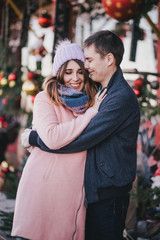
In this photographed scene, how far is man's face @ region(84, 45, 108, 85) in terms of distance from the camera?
7.15 feet

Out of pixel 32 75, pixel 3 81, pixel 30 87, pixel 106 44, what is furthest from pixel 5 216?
pixel 106 44

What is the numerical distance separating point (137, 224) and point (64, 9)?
2.87 metres

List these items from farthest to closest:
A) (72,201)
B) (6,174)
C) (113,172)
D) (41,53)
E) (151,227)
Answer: (6,174) < (41,53) < (151,227) < (72,201) < (113,172)

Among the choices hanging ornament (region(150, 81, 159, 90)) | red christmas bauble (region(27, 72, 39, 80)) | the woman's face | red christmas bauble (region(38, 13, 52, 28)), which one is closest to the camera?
the woman's face

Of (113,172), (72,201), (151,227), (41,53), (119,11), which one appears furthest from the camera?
(41,53)

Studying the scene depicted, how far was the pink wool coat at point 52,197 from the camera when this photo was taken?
2.15 meters

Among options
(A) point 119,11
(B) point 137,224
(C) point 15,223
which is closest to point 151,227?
(B) point 137,224

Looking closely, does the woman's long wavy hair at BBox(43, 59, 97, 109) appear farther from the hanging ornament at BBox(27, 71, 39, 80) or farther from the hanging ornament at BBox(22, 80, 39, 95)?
the hanging ornament at BBox(27, 71, 39, 80)

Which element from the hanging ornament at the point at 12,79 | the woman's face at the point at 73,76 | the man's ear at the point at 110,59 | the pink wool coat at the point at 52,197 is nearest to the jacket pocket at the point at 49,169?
the pink wool coat at the point at 52,197

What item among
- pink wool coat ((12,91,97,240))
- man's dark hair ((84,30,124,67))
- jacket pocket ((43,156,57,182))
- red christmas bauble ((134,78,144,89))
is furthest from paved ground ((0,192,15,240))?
man's dark hair ((84,30,124,67))

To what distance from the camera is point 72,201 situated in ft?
7.12

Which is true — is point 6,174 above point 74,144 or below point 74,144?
below

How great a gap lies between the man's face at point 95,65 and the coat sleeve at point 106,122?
24 centimetres

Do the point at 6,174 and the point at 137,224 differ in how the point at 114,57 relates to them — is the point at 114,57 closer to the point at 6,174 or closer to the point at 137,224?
the point at 137,224
